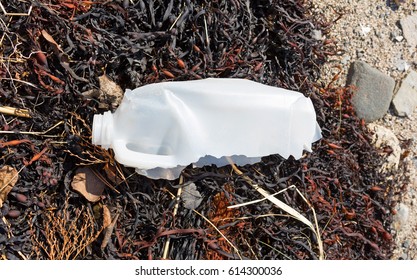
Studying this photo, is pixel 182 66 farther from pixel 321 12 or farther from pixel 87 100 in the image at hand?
pixel 321 12

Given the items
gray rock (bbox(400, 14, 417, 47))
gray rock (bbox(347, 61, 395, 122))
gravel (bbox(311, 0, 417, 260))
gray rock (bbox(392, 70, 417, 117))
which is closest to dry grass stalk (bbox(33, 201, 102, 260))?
gravel (bbox(311, 0, 417, 260))

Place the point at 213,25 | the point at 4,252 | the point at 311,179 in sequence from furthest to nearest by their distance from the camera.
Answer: the point at 311,179, the point at 213,25, the point at 4,252

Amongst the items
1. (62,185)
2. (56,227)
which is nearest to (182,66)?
(62,185)

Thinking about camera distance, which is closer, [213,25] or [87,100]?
[87,100]

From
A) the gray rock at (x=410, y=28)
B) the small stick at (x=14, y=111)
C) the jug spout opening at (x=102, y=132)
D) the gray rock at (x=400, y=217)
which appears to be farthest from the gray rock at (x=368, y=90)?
the small stick at (x=14, y=111)

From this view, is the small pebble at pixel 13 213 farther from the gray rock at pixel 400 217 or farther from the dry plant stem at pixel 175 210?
the gray rock at pixel 400 217

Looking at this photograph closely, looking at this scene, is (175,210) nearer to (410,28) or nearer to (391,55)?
(391,55)
